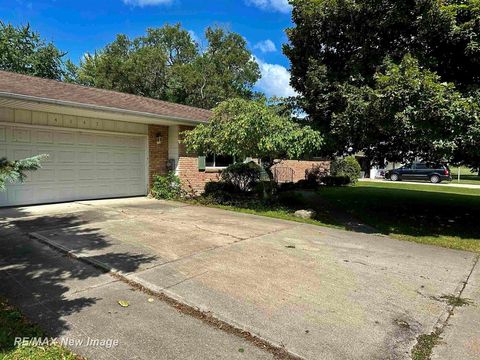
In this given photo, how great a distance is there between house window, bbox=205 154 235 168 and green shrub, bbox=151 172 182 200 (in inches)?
73.8

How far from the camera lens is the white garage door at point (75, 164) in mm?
8961

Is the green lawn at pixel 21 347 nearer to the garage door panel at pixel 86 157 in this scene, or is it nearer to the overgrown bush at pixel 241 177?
the garage door panel at pixel 86 157

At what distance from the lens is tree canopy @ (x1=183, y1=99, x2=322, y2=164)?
905 centimetres

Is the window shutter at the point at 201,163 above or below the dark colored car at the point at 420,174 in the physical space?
above

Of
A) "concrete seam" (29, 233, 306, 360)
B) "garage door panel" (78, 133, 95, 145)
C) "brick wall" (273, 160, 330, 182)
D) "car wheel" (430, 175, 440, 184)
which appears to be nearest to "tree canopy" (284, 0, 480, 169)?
"concrete seam" (29, 233, 306, 360)

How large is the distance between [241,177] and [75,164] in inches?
236

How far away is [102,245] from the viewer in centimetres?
557

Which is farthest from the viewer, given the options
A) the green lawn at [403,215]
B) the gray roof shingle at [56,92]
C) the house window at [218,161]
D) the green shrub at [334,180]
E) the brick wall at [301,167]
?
the brick wall at [301,167]

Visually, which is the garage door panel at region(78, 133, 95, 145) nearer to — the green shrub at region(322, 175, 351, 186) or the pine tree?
the pine tree

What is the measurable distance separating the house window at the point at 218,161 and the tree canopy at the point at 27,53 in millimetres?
19639

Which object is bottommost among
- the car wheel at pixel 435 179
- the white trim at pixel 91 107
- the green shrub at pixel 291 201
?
the green shrub at pixel 291 201

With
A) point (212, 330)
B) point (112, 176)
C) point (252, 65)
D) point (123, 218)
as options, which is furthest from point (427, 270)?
point (252, 65)

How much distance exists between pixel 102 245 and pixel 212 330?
322cm

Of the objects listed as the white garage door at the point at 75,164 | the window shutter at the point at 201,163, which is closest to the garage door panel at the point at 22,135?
the white garage door at the point at 75,164
